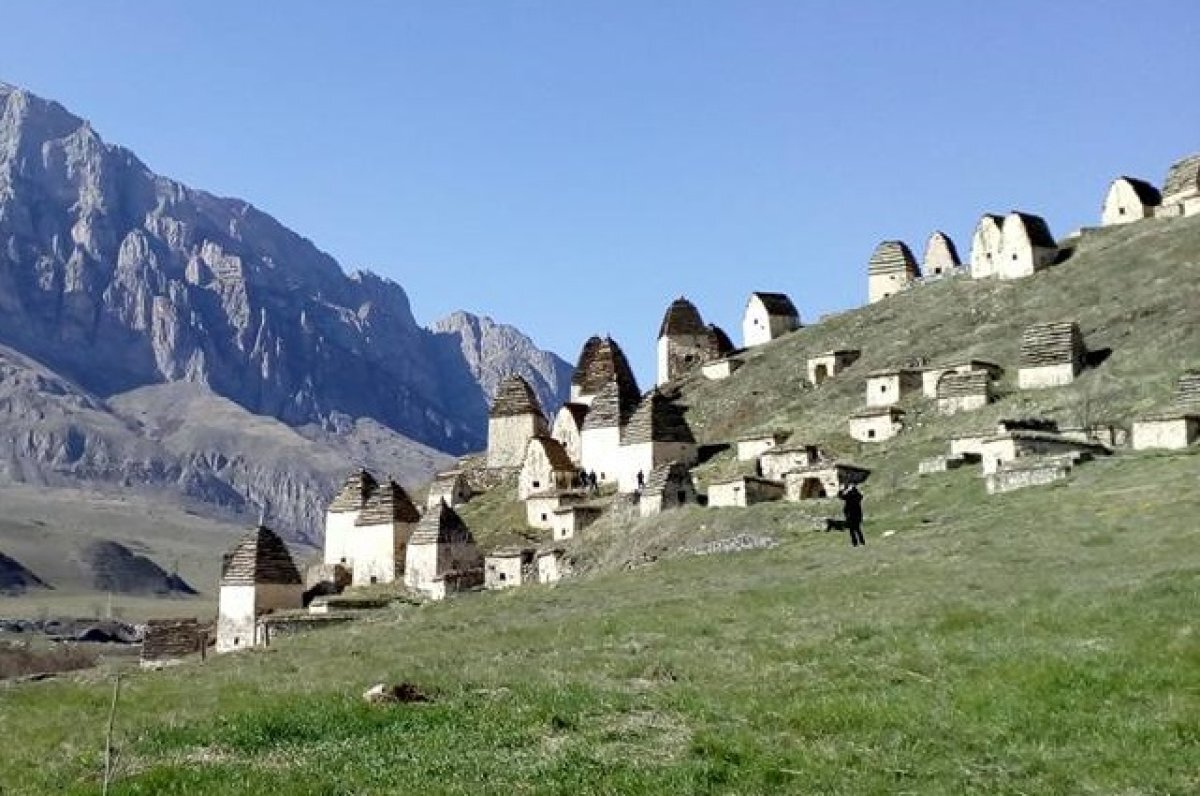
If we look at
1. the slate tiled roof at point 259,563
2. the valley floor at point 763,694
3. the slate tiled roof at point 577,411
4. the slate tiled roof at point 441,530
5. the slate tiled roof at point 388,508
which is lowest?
the valley floor at point 763,694

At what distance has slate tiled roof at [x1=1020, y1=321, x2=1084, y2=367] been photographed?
51656mm

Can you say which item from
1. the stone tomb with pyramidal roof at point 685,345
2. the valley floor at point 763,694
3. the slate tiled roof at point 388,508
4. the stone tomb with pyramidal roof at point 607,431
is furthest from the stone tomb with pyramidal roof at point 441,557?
the stone tomb with pyramidal roof at point 685,345

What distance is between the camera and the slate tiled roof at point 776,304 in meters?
83.9

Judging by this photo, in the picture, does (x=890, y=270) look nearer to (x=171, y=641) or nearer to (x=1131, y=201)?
(x=1131, y=201)

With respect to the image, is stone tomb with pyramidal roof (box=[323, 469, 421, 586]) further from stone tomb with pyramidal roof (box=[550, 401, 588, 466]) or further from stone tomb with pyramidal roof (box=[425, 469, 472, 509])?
stone tomb with pyramidal roof (box=[550, 401, 588, 466])

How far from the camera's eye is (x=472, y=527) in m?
59.6

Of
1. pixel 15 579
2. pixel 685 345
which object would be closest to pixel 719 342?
pixel 685 345

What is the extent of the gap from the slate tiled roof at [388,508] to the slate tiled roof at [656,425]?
326 inches

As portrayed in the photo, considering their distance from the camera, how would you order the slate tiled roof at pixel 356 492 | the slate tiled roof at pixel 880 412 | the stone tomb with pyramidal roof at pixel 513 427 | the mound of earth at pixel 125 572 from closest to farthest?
the slate tiled roof at pixel 880 412, the slate tiled roof at pixel 356 492, the stone tomb with pyramidal roof at pixel 513 427, the mound of earth at pixel 125 572

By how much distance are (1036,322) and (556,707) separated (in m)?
50.0

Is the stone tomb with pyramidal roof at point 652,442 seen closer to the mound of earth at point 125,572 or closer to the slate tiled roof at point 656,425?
the slate tiled roof at point 656,425

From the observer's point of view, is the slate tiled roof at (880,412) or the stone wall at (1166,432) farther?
the slate tiled roof at (880,412)

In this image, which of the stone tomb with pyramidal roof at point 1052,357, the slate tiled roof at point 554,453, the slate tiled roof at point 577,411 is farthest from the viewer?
the slate tiled roof at point 577,411

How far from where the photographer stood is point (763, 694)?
55.3 feet
